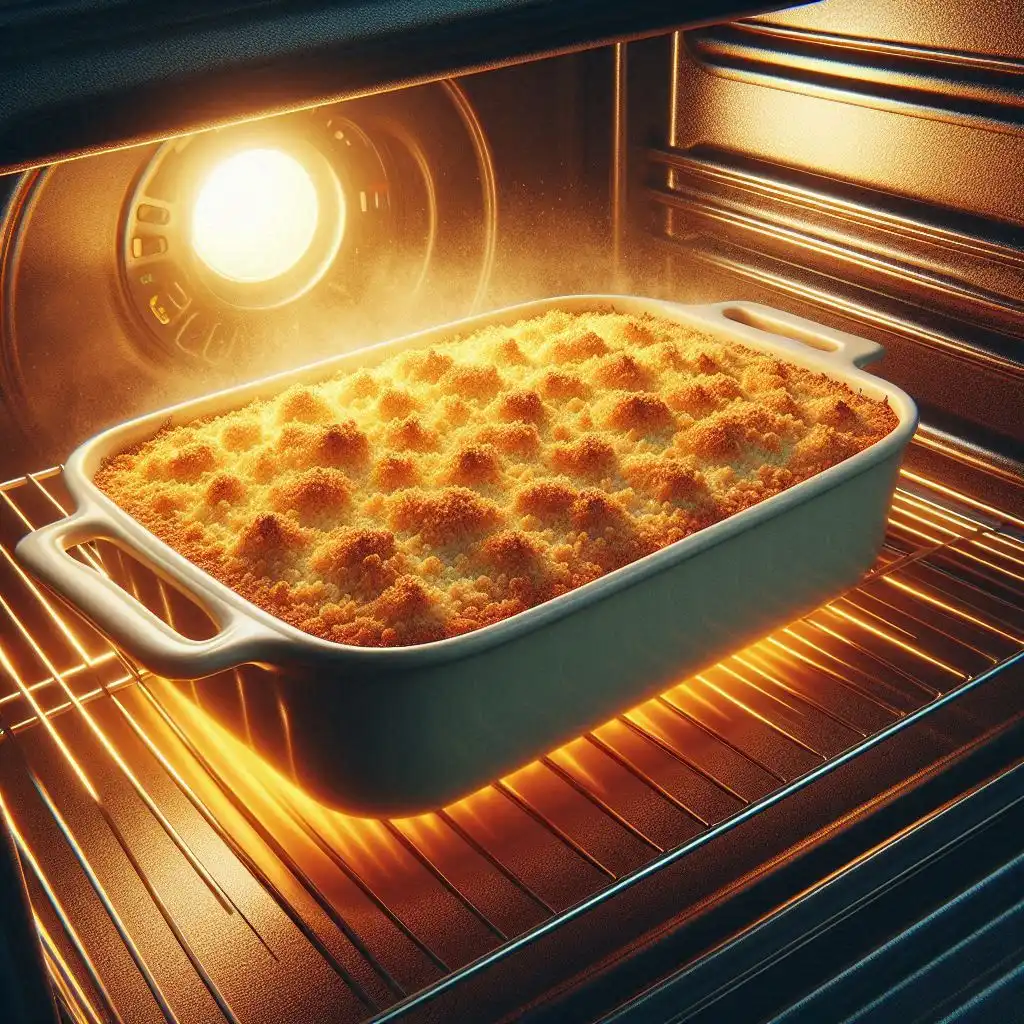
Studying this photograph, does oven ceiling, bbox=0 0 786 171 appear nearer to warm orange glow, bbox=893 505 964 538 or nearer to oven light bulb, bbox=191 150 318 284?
oven light bulb, bbox=191 150 318 284

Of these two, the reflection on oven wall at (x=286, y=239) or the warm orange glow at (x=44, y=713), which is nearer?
the warm orange glow at (x=44, y=713)

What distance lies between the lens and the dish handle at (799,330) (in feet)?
3.34

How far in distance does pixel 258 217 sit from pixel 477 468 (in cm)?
38

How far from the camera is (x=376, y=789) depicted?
0.70 meters

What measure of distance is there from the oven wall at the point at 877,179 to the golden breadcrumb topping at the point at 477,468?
3.7 inches

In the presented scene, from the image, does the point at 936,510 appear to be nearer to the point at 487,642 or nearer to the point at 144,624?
the point at 487,642

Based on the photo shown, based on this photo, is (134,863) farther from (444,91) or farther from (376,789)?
(444,91)

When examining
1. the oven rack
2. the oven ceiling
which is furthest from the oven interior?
the oven ceiling

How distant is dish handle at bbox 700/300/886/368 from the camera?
102 centimetres

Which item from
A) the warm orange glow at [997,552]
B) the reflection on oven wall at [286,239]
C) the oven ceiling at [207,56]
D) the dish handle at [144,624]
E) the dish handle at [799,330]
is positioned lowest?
the warm orange glow at [997,552]

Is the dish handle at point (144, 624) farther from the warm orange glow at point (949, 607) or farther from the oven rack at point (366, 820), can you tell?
the warm orange glow at point (949, 607)

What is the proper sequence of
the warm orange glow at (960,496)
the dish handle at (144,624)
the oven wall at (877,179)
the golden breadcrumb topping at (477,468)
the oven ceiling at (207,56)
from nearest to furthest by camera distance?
the oven ceiling at (207,56) < the dish handle at (144,624) < the golden breadcrumb topping at (477,468) < the oven wall at (877,179) < the warm orange glow at (960,496)

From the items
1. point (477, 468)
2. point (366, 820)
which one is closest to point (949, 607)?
point (477, 468)

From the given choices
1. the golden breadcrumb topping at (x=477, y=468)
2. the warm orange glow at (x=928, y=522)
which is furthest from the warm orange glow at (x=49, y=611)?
the warm orange glow at (x=928, y=522)
